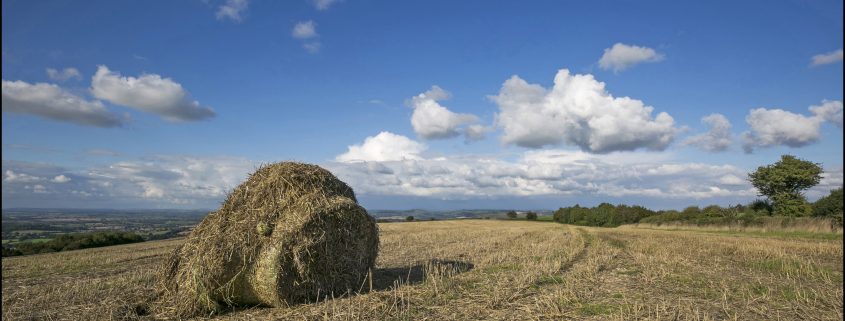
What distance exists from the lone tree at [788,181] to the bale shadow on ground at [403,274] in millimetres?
52255

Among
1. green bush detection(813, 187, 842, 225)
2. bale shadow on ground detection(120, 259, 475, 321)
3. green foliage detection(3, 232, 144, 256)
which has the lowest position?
green foliage detection(3, 232, 144, 256)

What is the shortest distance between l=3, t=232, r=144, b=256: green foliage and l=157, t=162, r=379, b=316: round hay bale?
29733 mm

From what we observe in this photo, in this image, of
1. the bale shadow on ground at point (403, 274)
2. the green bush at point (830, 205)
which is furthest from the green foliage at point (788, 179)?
the bale shadow on ground at point (403, 274)

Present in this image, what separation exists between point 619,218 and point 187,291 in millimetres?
65194

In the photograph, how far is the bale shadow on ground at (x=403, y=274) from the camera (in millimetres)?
10736

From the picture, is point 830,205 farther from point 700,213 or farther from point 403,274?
point 403,274

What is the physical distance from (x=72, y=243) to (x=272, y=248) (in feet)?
106

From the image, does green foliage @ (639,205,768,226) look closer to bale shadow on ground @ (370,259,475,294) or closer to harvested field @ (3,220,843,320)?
harvested field @ (3,220,843,320)

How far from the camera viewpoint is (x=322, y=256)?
931 cm

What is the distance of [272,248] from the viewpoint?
872cm

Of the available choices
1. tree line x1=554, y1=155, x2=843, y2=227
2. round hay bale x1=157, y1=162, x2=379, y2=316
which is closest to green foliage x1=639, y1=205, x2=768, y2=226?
tree line x1=554, y1=155, x2=843, y2=227

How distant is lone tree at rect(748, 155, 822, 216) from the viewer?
169 feet

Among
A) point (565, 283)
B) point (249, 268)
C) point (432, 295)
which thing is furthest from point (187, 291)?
point (565, 283)

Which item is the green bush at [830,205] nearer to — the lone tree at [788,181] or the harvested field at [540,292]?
the lone tree at [788,181]
